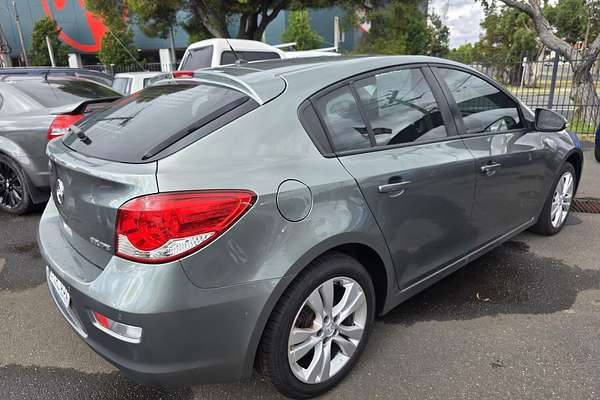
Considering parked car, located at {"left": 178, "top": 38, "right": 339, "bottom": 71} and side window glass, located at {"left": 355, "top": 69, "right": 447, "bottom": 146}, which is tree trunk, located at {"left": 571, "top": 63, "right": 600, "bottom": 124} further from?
side window glass, located at {"left": 355, "top": 69, "right": 447, "bottom": 146}

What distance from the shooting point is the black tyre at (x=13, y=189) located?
4.62 metres

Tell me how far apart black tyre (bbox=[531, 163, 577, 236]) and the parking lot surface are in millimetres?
347

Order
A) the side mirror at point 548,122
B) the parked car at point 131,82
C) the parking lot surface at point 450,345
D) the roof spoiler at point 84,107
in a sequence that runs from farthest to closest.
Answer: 1. the parked car at point 131,82
2. the roof spoiler at point 84,107
3. the side mirror at point 548,122
4. the parking lot surface at point 450,345

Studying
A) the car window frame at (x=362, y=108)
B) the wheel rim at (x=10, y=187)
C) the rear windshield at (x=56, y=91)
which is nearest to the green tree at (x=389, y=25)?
the rear windshield at (x=56, y=91)

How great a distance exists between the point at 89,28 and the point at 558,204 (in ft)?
137

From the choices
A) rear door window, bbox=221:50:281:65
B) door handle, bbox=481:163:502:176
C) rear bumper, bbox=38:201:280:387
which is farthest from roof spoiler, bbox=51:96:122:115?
rear door window, bbox=221:50:281:65

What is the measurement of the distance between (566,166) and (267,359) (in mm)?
3288

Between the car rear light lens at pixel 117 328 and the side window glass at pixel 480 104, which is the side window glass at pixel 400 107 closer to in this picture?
the side window glass at pixel 480 104

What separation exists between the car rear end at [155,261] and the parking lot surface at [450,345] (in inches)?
22.7

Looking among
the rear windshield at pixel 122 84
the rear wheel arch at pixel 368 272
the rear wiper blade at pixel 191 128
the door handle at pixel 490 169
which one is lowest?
the rear wheel arch at pixel 368 272

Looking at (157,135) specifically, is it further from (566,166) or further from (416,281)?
(566,166)

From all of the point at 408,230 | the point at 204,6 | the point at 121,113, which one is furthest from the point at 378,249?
the point at 204,6

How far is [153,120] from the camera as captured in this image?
2086mm

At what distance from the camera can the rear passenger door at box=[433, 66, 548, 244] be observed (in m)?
2.80
